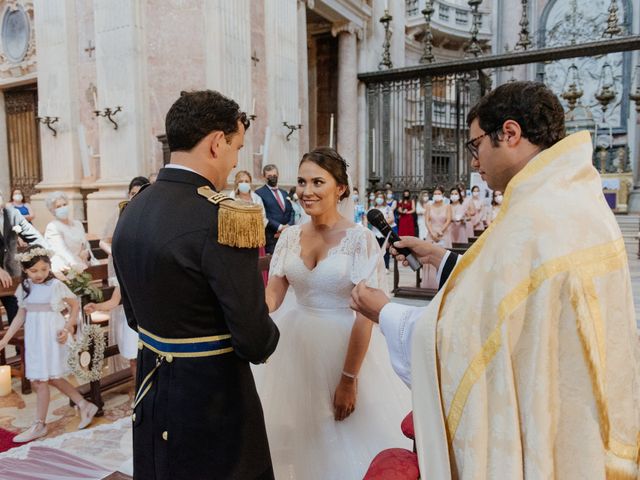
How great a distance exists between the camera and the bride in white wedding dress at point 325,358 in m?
2.23

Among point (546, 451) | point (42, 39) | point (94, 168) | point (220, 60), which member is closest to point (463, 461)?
point (546, 451)

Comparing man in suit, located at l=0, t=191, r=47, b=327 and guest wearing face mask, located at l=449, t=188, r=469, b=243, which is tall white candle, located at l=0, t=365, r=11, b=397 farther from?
guest wearing face mask, located at l=449, t=188, r=469, b=243

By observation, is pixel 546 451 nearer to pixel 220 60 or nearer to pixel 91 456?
pixel 91 456

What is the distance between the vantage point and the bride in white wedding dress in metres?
2.23

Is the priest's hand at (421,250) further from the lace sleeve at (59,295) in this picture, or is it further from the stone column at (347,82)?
the stone column at (347,82)

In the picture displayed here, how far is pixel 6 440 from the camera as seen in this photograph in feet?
10.8

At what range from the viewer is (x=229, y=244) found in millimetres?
1396

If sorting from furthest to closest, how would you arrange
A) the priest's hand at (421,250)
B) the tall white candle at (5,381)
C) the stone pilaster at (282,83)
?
the stone pilaster at (282,83) → the tall white candle at (5,381) → the priest's hand at (421,250)

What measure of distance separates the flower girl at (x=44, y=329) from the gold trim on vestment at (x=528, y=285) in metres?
3.18

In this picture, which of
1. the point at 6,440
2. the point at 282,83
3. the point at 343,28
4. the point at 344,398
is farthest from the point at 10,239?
the point at 343,28

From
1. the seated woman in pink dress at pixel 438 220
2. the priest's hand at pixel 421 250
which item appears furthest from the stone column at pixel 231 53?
the priest's hand at pixel 421 250

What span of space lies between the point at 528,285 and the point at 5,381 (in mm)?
4370

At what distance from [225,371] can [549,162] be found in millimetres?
1127

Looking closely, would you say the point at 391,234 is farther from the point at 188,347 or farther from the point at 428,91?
the point at 428,91
